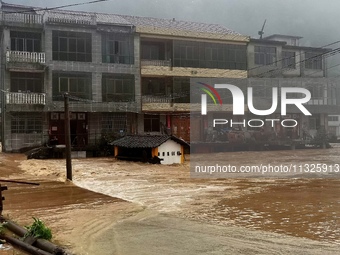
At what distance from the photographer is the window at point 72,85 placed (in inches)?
1278

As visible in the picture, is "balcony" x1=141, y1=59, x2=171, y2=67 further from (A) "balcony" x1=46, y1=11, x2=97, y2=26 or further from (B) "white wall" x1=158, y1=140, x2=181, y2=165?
(B) "white wall" x1=158, y1=140, x2=181, y2=165

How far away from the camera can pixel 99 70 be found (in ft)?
111

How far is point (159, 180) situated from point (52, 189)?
187 inches

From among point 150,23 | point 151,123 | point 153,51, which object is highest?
point 150,23

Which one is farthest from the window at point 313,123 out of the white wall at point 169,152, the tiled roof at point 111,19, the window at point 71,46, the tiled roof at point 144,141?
the window at point 71,46

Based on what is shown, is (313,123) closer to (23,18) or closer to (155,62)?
(155,62)

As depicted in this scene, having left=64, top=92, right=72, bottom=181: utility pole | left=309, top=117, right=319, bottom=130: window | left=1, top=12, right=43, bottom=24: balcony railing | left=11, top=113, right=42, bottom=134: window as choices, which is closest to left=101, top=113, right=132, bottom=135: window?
left=11, top=113, right=42, bottom=134: window

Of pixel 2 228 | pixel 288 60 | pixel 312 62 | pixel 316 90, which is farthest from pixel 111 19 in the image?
pixel 2 228

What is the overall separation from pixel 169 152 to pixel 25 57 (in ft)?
43.6

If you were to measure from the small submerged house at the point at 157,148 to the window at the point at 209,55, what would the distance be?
11458mm

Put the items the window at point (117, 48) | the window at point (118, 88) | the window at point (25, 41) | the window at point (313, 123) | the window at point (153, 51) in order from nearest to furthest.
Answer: the window at point (25, 41)
the window at point (118, 88)
the window at point (117, 48)
the window at point (153, 51)
the window at point (313, 123)

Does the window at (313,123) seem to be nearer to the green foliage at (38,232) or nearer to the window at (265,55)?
the window at (265,55)

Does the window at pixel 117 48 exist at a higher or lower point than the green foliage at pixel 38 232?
higher

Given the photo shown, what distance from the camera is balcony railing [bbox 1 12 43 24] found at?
103 feet
